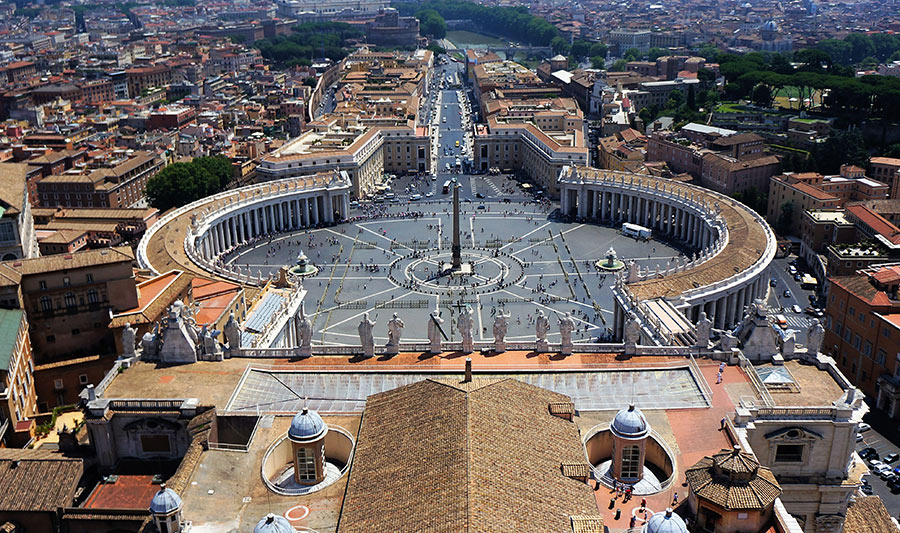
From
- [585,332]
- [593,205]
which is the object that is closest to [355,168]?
[593,205]

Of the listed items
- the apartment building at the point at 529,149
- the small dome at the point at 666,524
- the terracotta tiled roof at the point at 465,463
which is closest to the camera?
the small dome at the point at 666,524

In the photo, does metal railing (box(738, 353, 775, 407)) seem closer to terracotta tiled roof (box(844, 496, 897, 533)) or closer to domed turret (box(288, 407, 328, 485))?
terracotta tiled roof (box(844, 496, 897, 533))

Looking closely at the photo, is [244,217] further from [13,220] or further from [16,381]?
[16,381]

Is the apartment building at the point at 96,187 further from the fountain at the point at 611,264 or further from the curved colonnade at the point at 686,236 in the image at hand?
the fountain at the point at 611,264

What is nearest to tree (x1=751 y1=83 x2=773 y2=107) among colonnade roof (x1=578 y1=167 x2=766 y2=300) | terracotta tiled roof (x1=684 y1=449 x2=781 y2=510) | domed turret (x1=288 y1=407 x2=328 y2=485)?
colonnade roof (x1=578 y1=167 x2=766 y2=300)

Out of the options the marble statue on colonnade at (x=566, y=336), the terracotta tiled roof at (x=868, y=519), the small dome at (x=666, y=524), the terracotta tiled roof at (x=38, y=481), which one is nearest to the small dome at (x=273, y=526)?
the small dome at (x=666, y=524)
